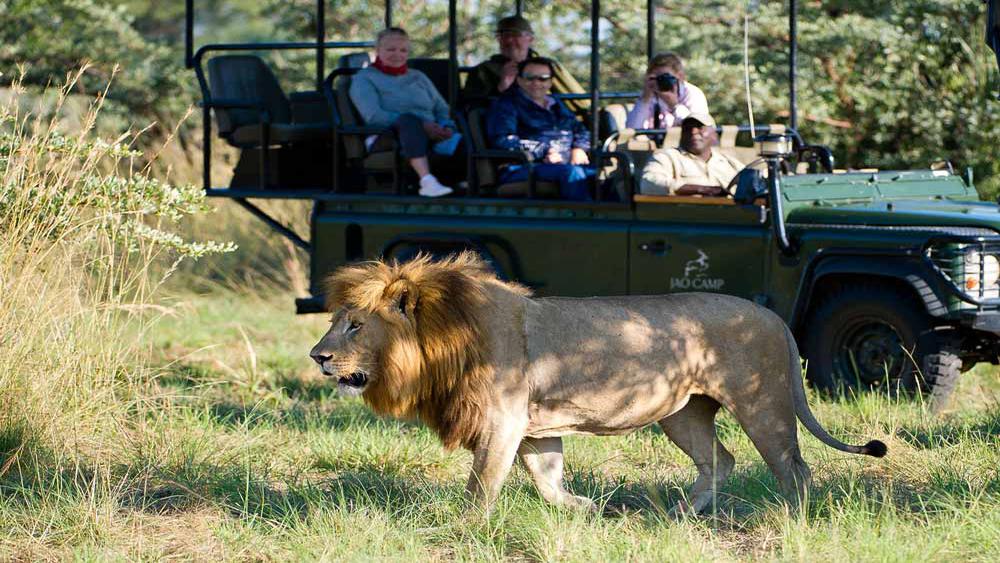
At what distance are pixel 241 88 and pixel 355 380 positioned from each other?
489cm

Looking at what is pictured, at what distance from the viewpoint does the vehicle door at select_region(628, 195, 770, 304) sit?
6.75 meters

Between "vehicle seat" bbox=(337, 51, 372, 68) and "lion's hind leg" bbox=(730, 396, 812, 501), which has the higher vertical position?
"vehicle seat" bbox=(337, 51, 372, 68)

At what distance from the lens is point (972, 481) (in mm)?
4801

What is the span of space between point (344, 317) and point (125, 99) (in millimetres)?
10927

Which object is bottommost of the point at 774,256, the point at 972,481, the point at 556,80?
the point at 972,481

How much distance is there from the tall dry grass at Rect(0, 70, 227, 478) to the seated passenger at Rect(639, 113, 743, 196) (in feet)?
7.26

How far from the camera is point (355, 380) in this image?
435cm

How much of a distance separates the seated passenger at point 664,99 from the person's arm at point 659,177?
737 millimetres

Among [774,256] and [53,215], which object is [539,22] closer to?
[774,256]

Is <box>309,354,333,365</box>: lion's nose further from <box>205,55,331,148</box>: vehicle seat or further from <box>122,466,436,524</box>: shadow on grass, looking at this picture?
<box>205,55,331,148</box>: vehicle seat

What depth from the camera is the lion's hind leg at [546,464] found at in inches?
184

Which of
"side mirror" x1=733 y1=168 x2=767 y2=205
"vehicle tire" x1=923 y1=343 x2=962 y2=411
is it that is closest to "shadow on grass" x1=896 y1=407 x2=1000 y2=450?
"vehicle tire" x1=923 y1=343 x2=962 y2=411

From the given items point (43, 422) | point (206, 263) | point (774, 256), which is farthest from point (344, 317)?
point (206, 263)

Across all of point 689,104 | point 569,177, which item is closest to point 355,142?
point 569,177
